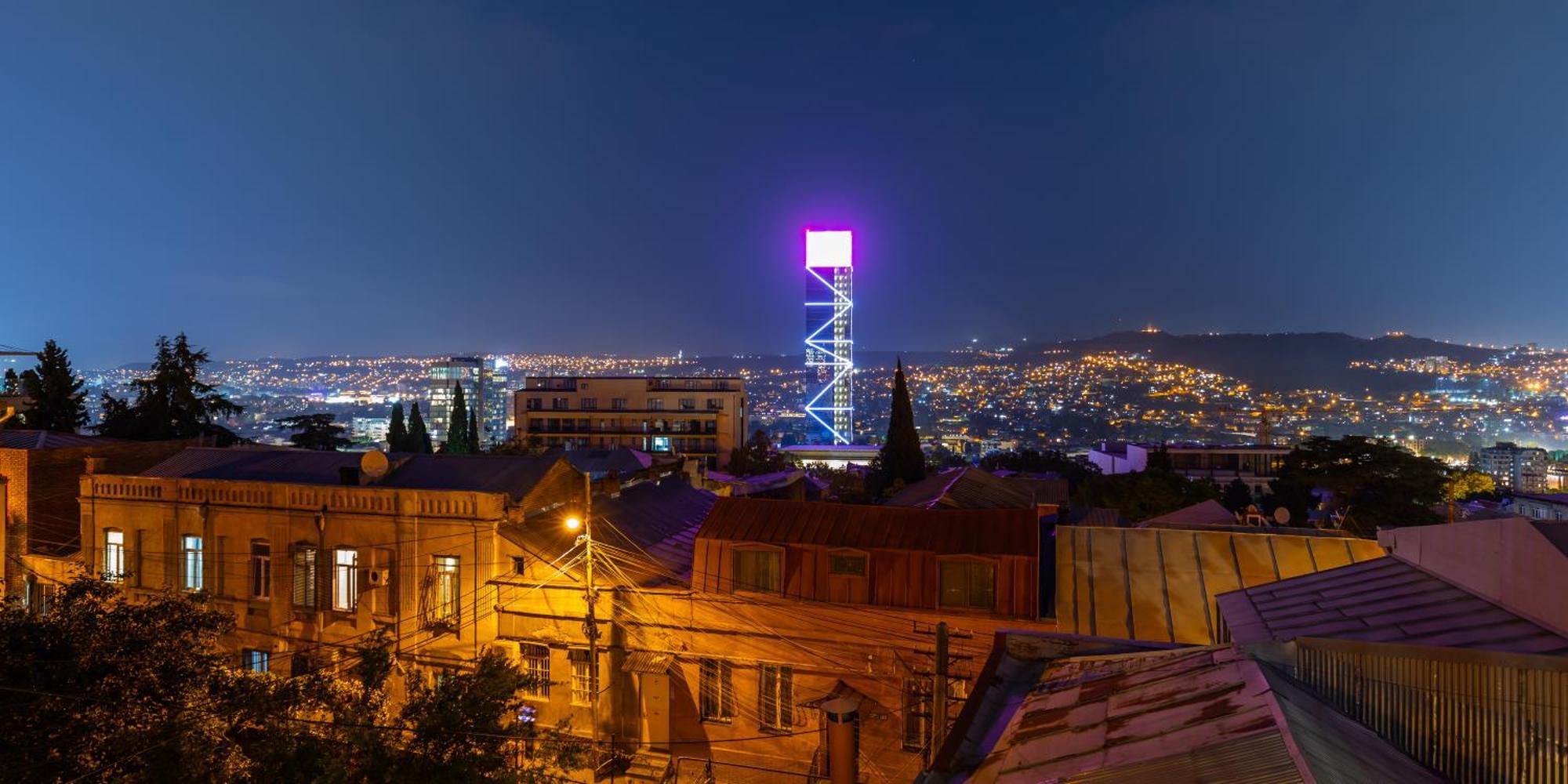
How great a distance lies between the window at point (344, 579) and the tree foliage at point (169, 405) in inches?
1560


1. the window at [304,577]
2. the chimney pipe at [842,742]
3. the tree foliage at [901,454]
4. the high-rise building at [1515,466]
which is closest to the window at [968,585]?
the chimney pipe at [842,742]

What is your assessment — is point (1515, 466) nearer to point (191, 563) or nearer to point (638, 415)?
point (638, 415)

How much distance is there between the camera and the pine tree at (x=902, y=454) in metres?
61.4

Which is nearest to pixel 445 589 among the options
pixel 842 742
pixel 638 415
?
pixel 842 742

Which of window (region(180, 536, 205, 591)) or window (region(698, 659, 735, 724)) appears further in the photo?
window (region(180, 536, 205, 591))

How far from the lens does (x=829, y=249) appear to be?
154 m

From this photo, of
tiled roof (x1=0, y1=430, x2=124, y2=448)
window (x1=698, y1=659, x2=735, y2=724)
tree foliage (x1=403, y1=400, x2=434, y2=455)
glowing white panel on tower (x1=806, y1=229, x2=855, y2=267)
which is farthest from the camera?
glowing white panel on tower (x1=806, y1=229, x2=855, y2=267)

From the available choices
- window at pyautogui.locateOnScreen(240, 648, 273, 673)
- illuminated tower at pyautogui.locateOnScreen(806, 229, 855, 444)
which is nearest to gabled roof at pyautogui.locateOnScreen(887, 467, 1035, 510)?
window at pyautogui.locateOnScreen(240, 648, 273, 673)

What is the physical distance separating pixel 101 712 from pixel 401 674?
9.57m

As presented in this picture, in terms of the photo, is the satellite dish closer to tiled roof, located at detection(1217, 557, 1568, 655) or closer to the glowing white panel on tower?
tiled roof, located at detection(1217, 557, 1568, 655)

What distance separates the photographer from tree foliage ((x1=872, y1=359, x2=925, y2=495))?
61.4m

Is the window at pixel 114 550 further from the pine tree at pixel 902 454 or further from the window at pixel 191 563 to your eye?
the pine tree at pixel 902 454

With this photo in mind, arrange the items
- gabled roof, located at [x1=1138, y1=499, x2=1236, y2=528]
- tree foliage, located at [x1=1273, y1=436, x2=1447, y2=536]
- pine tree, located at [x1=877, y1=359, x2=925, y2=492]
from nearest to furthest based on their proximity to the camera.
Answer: gabled roof, located at [x1=1138, y1=499, x2=1236, y2=528] < tree foliage, located at [x1=1273, y1=436, x2=1447, y2=536] < pine tree, located at [x1=877, y1=359, x2=925, y2=492]

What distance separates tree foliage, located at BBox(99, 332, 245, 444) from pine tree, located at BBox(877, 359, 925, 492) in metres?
48.4
